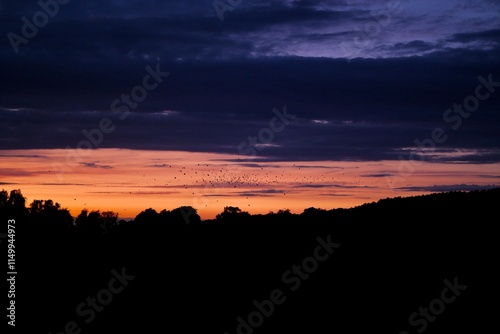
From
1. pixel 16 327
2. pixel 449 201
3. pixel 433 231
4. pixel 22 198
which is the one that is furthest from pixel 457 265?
pixel 22 198

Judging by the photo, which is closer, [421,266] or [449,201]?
[421,266]

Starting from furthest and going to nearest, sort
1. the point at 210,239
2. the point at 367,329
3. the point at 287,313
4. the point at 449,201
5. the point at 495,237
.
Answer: the point at 210,239 < the point at 449,201 < the point at 495,237 < the point at 287,313 < the point at 367,329

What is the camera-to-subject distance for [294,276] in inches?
1447

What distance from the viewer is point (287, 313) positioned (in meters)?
32.4

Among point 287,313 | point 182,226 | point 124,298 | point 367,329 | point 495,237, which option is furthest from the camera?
point 182,226

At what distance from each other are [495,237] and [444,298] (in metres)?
6.84

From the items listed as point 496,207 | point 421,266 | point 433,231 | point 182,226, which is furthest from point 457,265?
point 182,226

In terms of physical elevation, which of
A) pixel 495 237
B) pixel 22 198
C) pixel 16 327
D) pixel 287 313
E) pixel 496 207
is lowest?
pixel 16 327

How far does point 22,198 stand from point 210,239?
185 ft

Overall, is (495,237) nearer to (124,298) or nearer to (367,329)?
(367,329)

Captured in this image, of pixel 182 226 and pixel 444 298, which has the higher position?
pixel 182 226

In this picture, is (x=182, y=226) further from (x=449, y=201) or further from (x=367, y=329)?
(x=367, y=329)

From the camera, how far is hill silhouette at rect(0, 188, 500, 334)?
1208 inches

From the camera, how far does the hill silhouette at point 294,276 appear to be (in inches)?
1208
